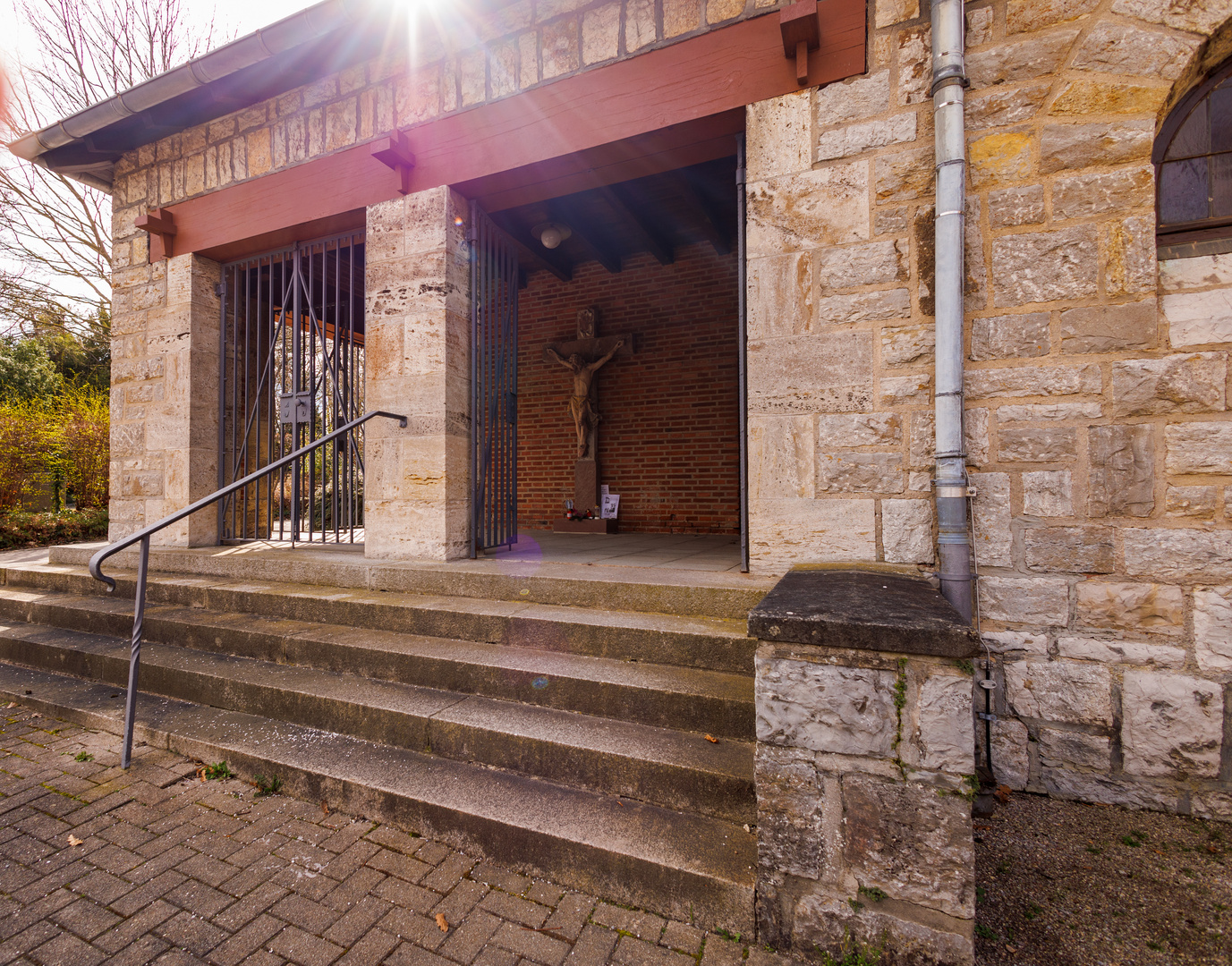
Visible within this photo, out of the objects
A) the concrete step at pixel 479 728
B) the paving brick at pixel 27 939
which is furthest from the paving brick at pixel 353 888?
the paving brick at pixel 27 939

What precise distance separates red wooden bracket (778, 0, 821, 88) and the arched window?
148 centimetres

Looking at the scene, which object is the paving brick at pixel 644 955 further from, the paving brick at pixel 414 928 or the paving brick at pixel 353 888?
the paving brick at pixel 353 888

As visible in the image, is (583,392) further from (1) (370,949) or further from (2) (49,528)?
(2) (49,528)

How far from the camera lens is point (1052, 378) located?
7.29ft

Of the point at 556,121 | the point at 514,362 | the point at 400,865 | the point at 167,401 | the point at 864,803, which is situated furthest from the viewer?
the point at 167,401

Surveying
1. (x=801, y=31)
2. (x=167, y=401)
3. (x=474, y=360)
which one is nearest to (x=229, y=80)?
(x=167, y=401)

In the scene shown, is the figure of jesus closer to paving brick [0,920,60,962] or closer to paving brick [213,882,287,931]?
paving brick [213,882,287,931]

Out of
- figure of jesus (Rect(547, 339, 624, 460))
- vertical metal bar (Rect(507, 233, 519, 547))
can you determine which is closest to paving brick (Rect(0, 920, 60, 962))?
vertical metal bar (Rect(507, 233, 519, 547))

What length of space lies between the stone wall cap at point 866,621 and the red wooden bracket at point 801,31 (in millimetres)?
2369

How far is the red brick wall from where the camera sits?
6410 mm

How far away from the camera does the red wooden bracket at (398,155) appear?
3.47m

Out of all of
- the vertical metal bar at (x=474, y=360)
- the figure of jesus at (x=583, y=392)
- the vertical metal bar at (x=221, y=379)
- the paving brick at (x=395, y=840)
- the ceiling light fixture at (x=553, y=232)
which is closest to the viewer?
the paving brick at (x=395, y=840)

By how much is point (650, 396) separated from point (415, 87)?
154 inches

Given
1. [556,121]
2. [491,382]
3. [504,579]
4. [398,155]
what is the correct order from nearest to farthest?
1. [504,579]
2. [556,121]
3. [398,155]
4. [491,382]
